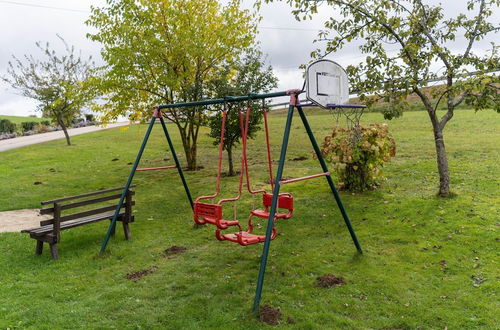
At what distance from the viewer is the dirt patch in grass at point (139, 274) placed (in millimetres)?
6746

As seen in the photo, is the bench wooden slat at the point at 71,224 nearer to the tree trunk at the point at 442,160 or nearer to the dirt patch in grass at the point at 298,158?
the tree trunk at the point at 442,160

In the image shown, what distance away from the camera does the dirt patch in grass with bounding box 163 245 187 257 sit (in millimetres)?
7910

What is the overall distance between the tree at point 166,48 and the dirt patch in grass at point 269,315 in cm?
1019

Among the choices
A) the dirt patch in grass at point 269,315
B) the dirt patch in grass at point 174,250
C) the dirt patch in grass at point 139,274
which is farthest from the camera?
the dirt patch in grass at point 174,250

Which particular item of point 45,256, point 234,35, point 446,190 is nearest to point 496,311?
point 446,190

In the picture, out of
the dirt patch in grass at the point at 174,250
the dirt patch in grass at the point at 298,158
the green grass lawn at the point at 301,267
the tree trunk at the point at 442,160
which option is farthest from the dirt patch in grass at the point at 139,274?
the dirt patch in grass at the point at 298,158

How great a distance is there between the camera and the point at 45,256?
788 centimetres

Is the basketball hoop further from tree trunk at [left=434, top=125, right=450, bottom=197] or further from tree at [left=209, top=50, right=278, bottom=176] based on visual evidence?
tree at [left=209, top=50, right=278, bottom=176]

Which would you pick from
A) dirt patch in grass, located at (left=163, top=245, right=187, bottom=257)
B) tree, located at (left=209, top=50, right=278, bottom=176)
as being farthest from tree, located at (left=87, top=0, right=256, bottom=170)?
dirt patch in grass, located at (left=163, top=245, right=187, bottom=257)

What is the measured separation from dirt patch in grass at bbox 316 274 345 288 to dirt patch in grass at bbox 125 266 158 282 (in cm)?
277

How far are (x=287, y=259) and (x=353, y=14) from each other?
576cm

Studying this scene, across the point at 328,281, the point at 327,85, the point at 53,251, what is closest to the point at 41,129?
the point at 53,251

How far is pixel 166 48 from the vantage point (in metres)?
15.1

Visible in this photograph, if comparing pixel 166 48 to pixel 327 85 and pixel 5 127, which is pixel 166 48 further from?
pixel 5 127
